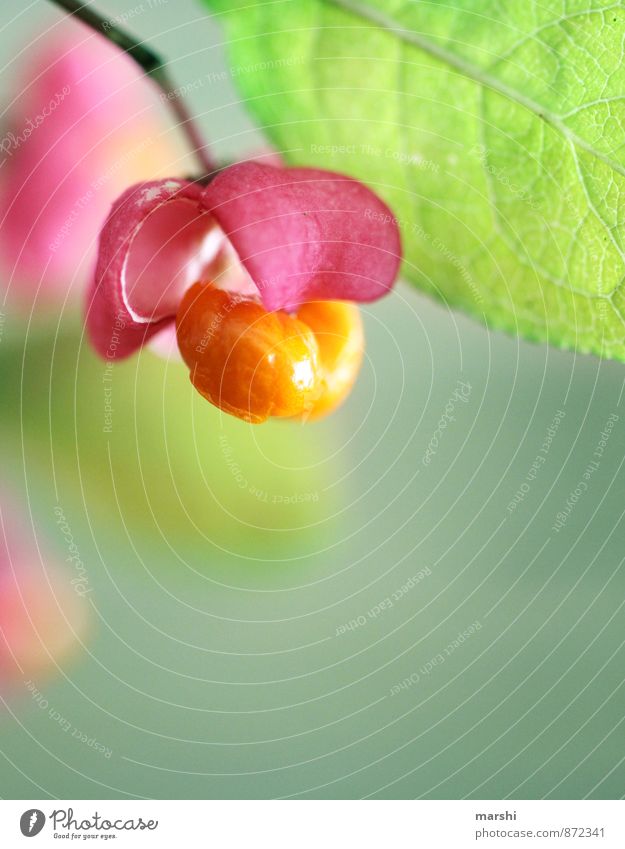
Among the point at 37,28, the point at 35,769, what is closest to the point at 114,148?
the point at 37,28

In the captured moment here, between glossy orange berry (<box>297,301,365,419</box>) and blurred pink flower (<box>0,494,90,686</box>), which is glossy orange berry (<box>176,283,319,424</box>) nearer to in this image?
glossy orange berry (<box>297,301,365,419</box>)

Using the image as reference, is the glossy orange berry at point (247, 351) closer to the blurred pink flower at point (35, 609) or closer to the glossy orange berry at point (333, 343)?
the glossy orange berry at point (333, 343)

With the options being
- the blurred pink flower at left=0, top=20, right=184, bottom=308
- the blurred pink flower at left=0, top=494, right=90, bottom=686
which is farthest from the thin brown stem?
the blurred pink flower at left=0, top=494, right=90, bottom=686

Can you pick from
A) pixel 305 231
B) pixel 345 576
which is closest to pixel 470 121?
pixel 305 231

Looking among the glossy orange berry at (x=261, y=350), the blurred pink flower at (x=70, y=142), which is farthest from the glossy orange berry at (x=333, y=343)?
the blurred pink flower at (x=70, y=142)

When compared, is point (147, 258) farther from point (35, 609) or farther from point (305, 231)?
point (35, 609)
